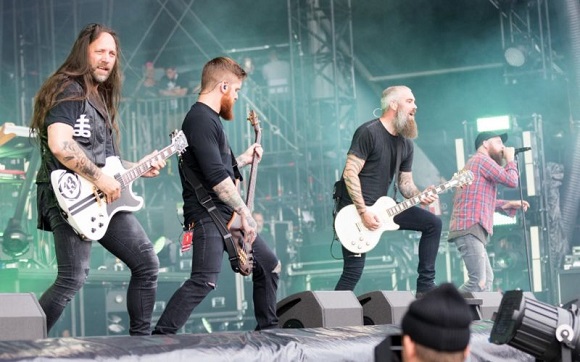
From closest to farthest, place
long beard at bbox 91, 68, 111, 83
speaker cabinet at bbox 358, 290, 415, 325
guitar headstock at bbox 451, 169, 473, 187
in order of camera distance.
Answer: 1. long beard at bbox 91, 68, 111, 83
2. speaker cabinet at bbox 358, 290, 415, 325
3. guitar headstock at bbox 451, 169, 473, 187

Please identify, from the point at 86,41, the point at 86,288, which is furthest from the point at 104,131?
the point at 86,288

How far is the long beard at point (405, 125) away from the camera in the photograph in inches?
265

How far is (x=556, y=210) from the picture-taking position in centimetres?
1261

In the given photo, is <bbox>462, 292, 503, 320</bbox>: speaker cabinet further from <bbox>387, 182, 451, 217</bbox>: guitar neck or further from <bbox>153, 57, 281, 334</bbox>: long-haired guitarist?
<bbox>153, 57, 281, 334</bbox>: long-haired guitarist

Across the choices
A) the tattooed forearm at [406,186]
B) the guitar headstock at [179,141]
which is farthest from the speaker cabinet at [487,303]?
the guitar headstock at [179,141]

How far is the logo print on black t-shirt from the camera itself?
4.57 m

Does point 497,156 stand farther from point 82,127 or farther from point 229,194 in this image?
point 82,127

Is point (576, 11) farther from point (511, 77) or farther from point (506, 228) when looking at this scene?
point (506, 228)

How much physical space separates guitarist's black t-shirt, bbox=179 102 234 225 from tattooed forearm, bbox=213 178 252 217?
26 millimetres

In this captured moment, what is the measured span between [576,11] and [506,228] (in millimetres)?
3108

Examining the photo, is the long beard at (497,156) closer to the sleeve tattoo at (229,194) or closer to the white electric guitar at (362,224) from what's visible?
the white electric guitar at (362,224)

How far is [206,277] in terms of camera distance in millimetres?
4961

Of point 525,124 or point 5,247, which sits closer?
point 5,247

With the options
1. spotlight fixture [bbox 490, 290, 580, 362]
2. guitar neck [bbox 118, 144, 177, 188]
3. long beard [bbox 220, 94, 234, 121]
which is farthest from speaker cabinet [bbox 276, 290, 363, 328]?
spotlight fixture [bbox 490, 290, 580, 362]
